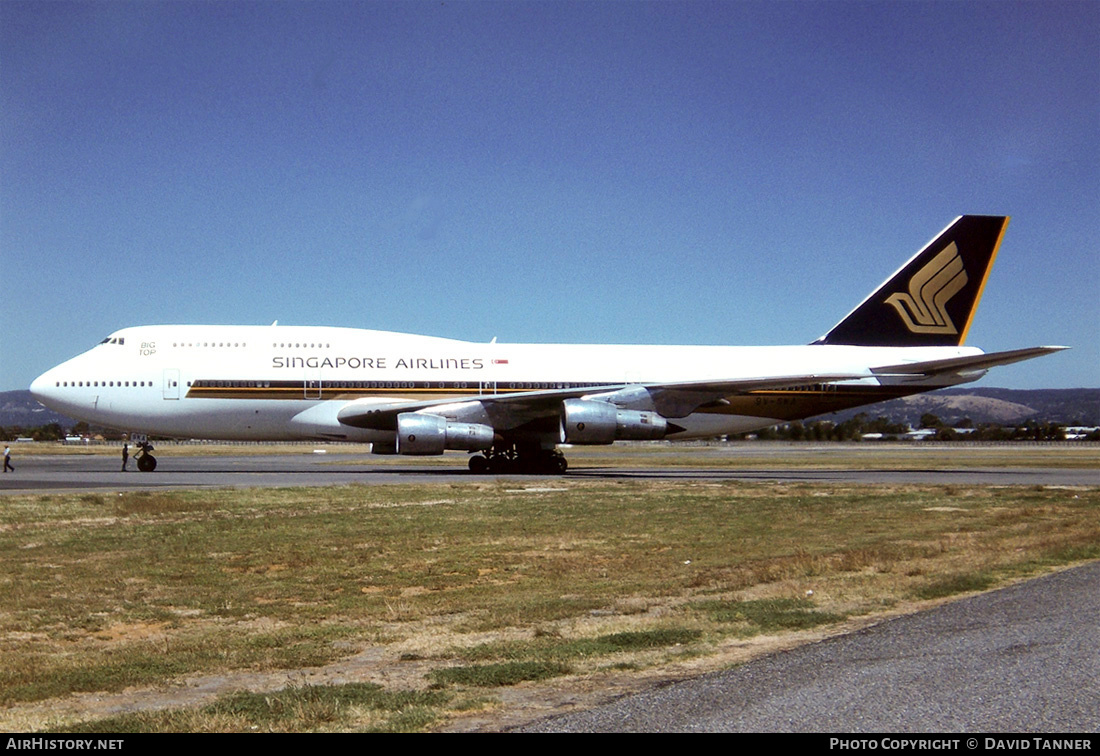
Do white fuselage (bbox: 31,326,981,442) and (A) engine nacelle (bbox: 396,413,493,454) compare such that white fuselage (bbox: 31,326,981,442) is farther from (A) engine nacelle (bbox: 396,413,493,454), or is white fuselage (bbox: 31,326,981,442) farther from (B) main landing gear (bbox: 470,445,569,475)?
Answer: (A) engine nacelle (bbox: 396,413,493,454)

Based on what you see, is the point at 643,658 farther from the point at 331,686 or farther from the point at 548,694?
the point at 331,686

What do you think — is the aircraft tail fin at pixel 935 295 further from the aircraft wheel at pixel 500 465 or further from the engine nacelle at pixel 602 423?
the aircraft wheel at pixel 500 465

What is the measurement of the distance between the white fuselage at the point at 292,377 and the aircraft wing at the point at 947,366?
68 cm

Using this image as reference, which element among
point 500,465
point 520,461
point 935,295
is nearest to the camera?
point 500,465

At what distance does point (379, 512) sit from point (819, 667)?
538 inches

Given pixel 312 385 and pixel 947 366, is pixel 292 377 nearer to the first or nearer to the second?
pixel 312 385

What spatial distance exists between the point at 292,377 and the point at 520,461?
26.9ft

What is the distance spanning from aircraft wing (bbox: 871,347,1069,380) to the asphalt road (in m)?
26.1

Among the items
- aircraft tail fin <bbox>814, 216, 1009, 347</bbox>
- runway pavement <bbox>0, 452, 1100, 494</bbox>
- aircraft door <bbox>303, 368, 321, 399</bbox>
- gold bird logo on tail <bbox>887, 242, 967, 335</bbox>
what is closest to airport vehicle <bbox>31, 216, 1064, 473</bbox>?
aircraft door <bbox>303, 368, 321, 399</bbox>

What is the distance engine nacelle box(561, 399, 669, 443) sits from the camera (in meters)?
31.2

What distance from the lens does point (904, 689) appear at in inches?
248

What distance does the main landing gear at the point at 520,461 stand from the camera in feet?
113

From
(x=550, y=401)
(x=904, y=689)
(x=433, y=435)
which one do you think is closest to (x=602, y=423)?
(x=550, y=401)
